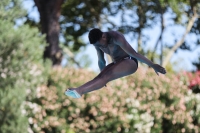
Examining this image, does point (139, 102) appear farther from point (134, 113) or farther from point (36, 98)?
point (36, 98)

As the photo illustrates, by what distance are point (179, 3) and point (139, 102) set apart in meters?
8.48

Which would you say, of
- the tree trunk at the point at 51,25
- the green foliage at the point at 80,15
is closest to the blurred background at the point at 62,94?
the tree trunk at the point at 51,25

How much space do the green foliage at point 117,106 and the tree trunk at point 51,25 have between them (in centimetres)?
289

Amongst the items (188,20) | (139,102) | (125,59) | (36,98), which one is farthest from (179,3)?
(125,59)

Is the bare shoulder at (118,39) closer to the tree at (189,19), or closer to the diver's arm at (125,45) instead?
the diver's arm at (125,45)

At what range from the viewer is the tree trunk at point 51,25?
15.4m

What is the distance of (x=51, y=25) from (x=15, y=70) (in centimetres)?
448

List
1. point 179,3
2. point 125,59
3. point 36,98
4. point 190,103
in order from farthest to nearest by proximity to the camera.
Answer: point 179,3
point 190,103
point 36,98
point 125,59

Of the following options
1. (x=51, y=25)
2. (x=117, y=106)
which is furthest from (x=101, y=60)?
(x=51, y=25)

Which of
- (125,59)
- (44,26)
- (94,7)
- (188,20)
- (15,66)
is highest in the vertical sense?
(125,59)

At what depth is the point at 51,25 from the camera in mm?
15633

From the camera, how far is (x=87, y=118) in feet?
40.3

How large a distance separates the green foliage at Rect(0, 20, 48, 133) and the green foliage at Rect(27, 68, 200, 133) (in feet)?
1.89

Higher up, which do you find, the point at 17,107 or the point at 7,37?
the point at 7,37
